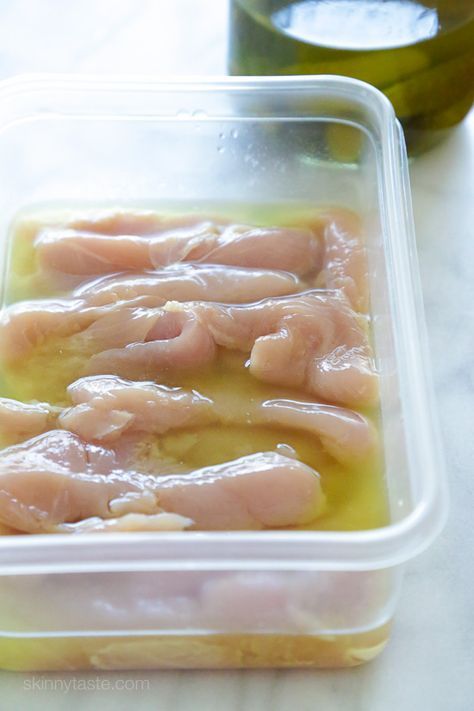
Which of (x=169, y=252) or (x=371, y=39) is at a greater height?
(x=371, y=39)

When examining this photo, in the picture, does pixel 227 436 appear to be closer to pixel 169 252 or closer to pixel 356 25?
pixel 169 252

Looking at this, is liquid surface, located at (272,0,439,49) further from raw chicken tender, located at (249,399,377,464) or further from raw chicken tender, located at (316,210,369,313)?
raw chicken tender, located at (249,399,377,464)

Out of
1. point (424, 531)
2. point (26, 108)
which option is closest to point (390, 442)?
point (424, 531)

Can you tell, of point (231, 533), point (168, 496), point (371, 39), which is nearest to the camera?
point (231, 533)

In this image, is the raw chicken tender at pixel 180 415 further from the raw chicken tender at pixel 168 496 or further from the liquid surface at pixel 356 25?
the liquid surface at pixel 356 25

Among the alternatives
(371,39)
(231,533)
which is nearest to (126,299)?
(231,533)

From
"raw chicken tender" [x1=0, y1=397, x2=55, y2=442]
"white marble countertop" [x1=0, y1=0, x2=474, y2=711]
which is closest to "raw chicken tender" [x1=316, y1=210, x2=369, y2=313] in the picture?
"white marble countertop" [x1=0, y1=0, x2=474, y2=711]

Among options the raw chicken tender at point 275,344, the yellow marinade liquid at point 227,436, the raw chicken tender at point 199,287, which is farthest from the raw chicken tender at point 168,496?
the raw chicken tender at point 199,287
